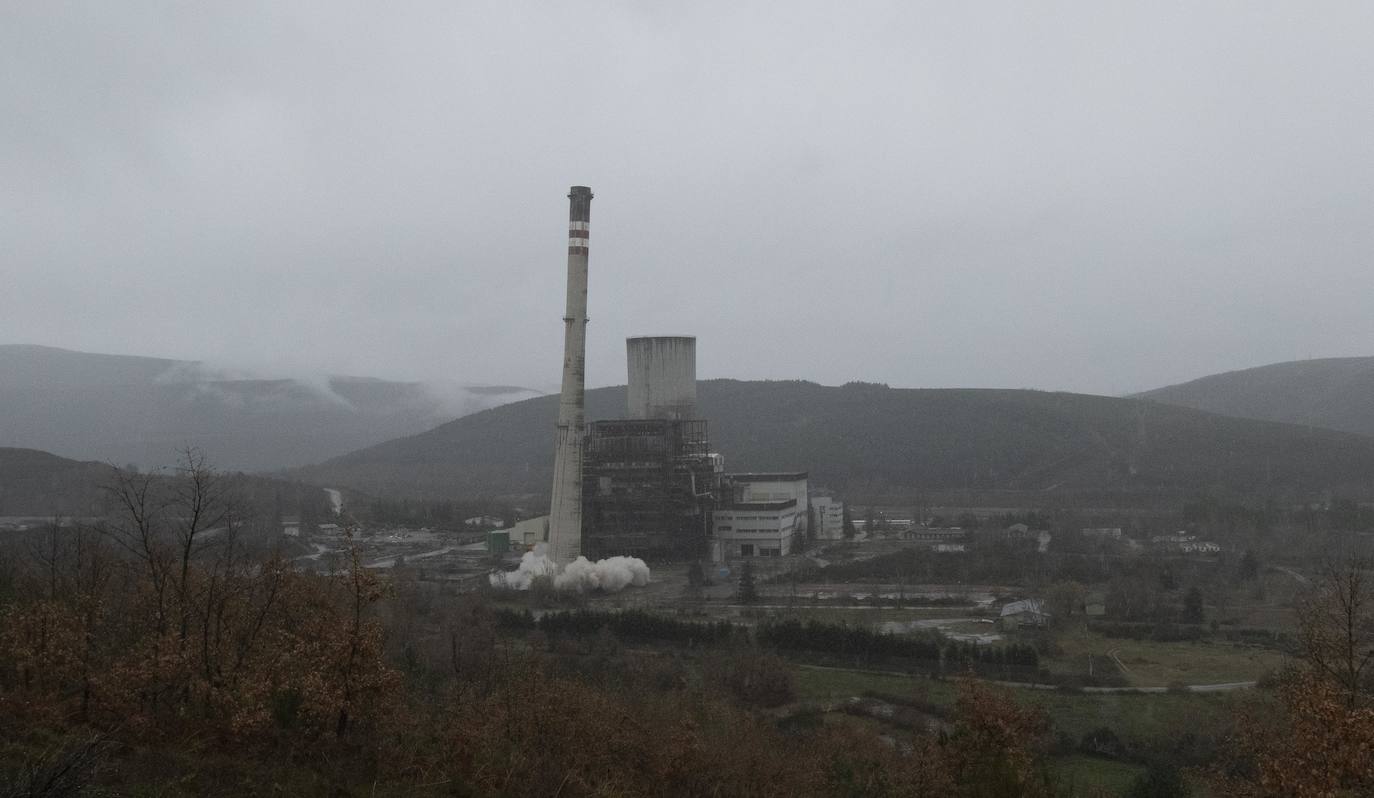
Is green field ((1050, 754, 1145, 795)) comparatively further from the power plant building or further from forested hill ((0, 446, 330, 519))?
forested hill ((0, 446, 330, 519))

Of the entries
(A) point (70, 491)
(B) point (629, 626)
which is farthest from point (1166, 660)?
(A) point (70, 491)

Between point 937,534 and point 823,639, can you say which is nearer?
point 823,639

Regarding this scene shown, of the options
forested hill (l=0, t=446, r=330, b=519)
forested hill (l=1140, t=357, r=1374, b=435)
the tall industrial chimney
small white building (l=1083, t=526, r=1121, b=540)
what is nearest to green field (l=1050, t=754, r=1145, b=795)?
the tall industrial chimney

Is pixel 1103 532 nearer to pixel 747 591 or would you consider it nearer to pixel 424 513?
pixel 747 591

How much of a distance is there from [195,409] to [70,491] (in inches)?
3582

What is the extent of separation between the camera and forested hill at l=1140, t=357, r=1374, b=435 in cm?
8838

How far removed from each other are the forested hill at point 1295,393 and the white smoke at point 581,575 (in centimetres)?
6954

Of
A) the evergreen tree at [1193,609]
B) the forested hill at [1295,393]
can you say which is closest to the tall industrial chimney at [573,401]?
the evergreen tree at [1193,609]

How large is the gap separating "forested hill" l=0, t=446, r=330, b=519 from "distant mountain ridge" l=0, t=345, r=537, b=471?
46.0 meters

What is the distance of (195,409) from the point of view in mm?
128000

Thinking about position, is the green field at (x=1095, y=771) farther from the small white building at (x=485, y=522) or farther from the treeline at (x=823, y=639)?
the small white building at (x=485, y=522)

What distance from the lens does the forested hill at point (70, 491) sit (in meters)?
41.1

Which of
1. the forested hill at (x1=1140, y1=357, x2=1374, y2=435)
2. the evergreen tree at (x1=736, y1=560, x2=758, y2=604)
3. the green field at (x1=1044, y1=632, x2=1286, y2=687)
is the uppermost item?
the forested hill at (x1=1140, y1=357, x2=1374, y2=435)

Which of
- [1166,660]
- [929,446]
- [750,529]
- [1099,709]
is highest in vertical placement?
[929,446]
